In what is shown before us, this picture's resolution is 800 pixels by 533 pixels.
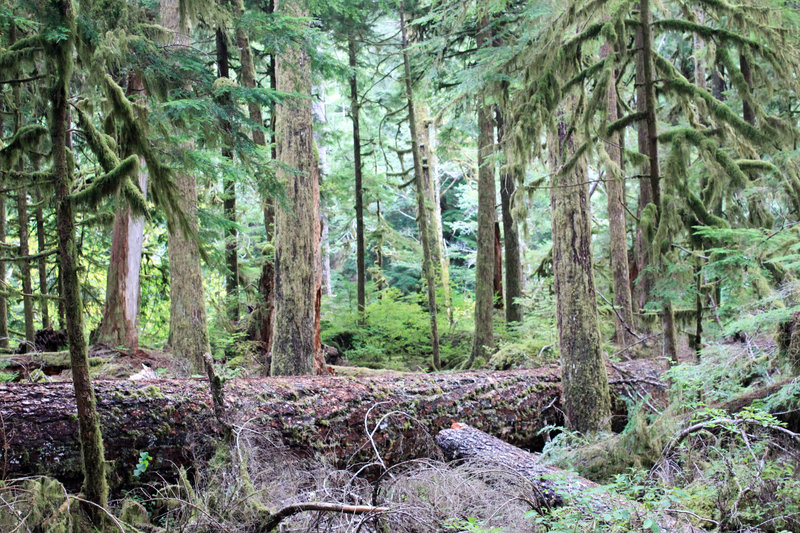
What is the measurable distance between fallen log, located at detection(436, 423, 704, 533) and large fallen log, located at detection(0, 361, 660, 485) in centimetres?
44

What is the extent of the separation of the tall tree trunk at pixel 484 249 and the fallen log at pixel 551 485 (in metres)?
6.64

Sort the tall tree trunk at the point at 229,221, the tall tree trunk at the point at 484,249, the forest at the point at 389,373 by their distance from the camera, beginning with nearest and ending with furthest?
the forest at the point at 389,373, the tall tree trunk at the point at 229,221, the tall tree trunk at the point at 484,249

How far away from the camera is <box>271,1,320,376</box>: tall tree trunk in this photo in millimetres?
9070

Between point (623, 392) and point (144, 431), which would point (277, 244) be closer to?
point (144, 431)

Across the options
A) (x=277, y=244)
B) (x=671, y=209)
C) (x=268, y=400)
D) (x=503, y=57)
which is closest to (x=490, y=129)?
(x=503, y=57)

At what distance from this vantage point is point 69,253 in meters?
3.62

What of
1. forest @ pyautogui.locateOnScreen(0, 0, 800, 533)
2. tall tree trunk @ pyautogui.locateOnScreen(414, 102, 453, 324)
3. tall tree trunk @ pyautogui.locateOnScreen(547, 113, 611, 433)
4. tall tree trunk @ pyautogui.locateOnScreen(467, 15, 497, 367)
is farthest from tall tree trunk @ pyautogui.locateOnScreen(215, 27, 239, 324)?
tall tree trunk @ pyautogui.locateOnScreen(414, 102, 453, 324)

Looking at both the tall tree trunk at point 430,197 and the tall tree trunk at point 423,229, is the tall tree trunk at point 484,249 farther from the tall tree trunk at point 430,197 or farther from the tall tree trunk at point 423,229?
the tall tree trunk at point 430,197

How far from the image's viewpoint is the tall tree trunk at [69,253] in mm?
3621

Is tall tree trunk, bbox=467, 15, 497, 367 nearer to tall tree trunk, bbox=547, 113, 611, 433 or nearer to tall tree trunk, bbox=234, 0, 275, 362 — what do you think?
tall tree trunk, bbox=234, 0, 275, 362

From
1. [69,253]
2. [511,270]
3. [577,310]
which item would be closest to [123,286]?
[69,253]

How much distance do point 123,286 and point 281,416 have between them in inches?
248

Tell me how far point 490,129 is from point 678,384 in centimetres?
933

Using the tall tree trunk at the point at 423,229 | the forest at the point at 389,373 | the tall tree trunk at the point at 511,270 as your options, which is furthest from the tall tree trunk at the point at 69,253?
the tall tree trunk at the point at 511,270
